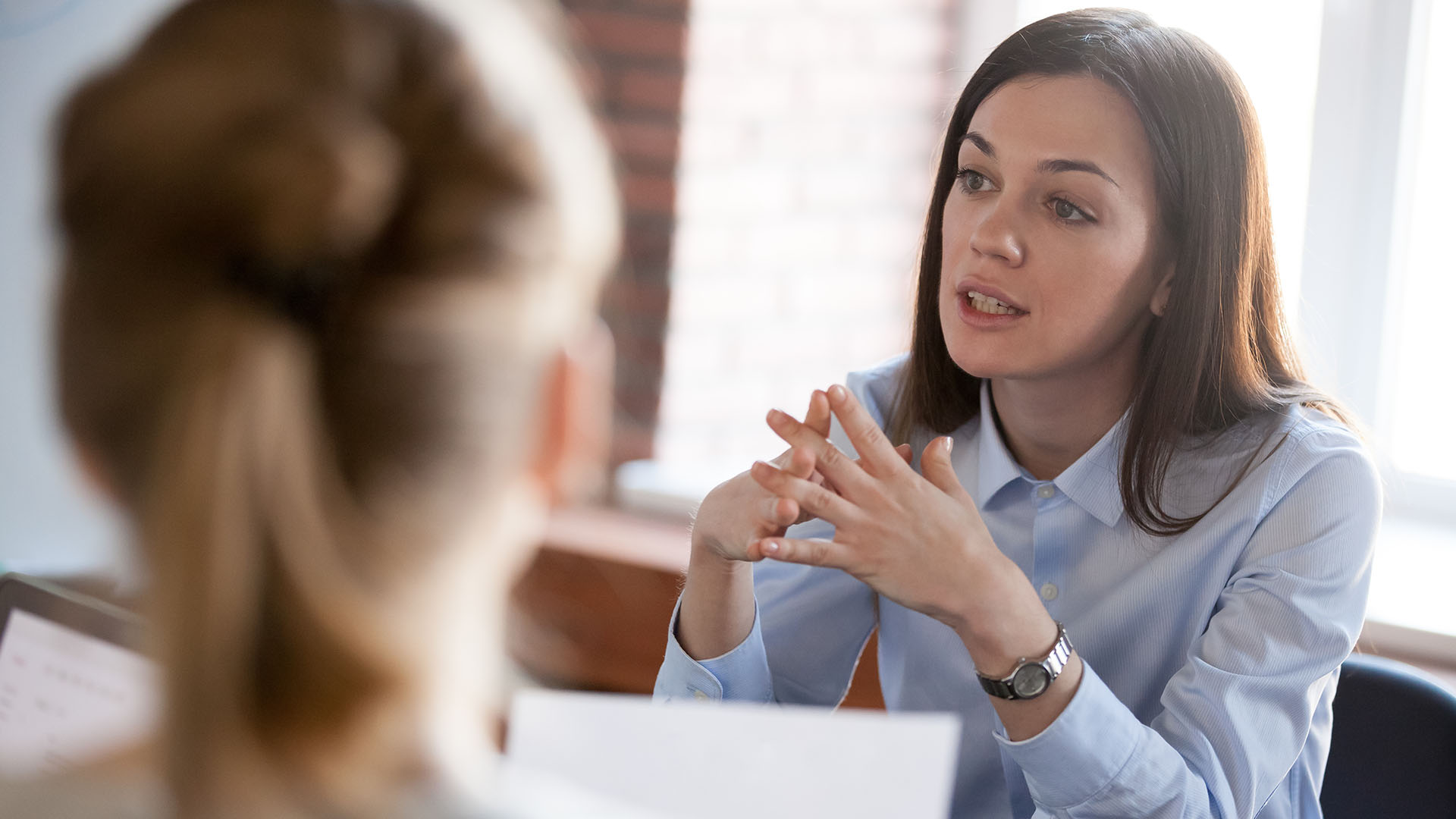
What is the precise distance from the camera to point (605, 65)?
2.26m

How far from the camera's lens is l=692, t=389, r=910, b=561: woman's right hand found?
3.59ft

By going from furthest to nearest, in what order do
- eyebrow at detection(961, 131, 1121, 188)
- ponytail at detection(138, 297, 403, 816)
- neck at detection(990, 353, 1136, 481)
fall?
neck at detection(990, 353, 1136, 481)
eyebrow at detection(961, 131, 1121, 188)
ponytail at detection(138, 297, 403, 816)

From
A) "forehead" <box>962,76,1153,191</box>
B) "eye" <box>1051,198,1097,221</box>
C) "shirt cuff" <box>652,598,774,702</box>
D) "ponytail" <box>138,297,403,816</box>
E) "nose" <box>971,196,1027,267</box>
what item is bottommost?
"shirt cuff" <box>652,598,774,702</box>

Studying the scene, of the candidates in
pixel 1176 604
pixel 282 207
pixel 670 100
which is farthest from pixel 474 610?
pixel 670 100

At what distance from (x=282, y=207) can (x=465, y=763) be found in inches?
8.6

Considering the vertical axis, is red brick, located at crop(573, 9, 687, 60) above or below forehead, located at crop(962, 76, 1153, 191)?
above

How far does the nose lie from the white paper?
1.96 ft

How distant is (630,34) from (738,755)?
68.4 inches

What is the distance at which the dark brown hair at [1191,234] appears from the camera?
1225mm

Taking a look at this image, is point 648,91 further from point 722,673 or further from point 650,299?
point 722,673

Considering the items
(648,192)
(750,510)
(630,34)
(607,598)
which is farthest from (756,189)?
(750,510)

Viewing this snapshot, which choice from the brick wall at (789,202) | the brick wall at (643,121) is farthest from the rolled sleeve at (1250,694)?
the brick wall at (643,121)

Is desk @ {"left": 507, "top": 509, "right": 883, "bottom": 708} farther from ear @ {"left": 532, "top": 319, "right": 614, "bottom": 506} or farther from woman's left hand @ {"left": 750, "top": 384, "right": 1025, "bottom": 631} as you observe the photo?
ear @ {"left": 532, "top": 319, "right": 614, "bottom": 506}

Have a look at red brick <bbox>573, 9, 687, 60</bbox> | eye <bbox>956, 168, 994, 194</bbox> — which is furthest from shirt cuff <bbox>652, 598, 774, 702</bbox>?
red brick <bbox>573, 9, 687, 60</bbox>
